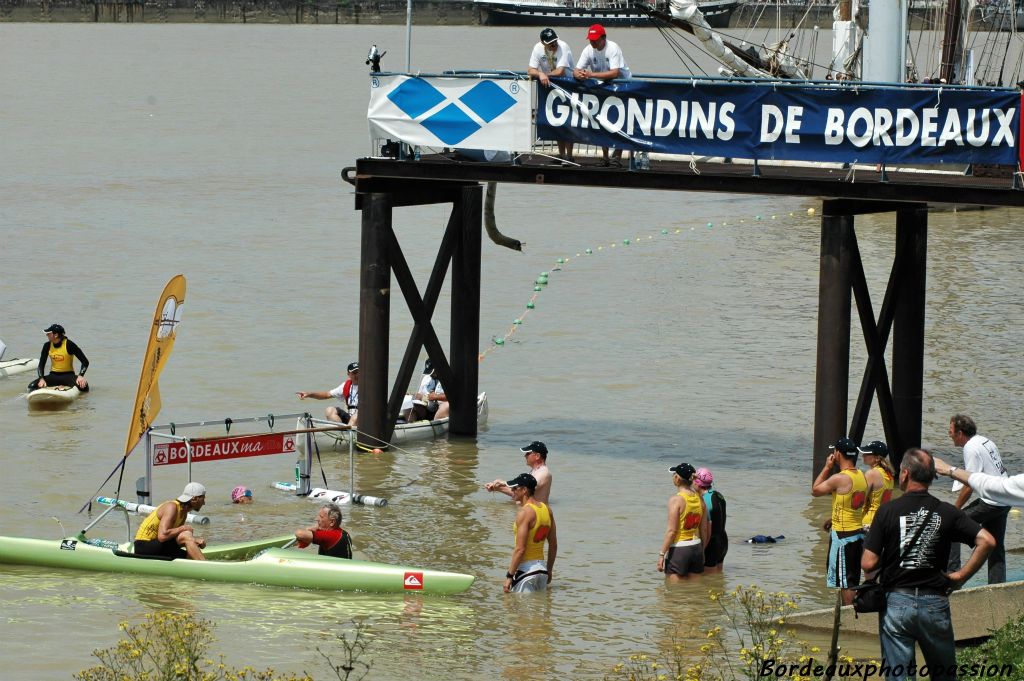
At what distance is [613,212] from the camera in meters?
46.0

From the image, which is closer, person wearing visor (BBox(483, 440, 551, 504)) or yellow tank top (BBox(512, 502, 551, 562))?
yellow tank top (BBox(512, 502, 551, 562))

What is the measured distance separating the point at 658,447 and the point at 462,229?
141 inches

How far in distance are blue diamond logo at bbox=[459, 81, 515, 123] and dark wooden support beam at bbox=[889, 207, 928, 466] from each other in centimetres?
436

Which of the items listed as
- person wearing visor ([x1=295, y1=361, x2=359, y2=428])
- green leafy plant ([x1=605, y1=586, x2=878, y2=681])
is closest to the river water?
green leafy plant ([x1=605, y1=586, x2=878, y2=681])

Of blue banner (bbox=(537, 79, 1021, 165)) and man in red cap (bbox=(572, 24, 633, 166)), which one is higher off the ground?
man in red cap (bbox=(572, 24, 633, 166))

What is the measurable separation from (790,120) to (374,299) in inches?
→ 201

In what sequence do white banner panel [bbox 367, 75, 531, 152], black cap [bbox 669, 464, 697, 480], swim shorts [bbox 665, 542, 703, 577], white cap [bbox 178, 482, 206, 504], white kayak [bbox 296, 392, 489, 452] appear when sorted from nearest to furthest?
black cap [bbox 669, 464, 697, 480] < white cap [bbox 178, 482, 206, 504] < swim shorts [bbox 665, 542, 703, 577] < white banner panel [bbox 367, 75, 531, 152] < white kayak [bbox 296, 392, 489, 452]

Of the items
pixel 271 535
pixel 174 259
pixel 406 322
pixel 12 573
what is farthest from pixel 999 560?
pixel 174 259

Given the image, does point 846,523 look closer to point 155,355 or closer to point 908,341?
point 908,341

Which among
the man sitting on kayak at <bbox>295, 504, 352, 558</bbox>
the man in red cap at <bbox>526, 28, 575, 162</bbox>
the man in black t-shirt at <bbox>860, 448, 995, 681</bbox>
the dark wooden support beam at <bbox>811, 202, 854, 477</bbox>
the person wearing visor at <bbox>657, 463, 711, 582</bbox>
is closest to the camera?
the man in black t-shirt at <bbox>860, 448, 995, 681</bbox>

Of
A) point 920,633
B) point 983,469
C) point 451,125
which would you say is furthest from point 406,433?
point 920,633

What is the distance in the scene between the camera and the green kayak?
13953mm

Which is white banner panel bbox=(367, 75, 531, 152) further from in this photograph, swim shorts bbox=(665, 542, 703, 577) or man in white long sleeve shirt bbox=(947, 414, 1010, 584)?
man in white long sleeve shirt bbox=(947, 414, 1010, 584)

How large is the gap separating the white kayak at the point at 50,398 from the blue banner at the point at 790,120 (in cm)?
839
